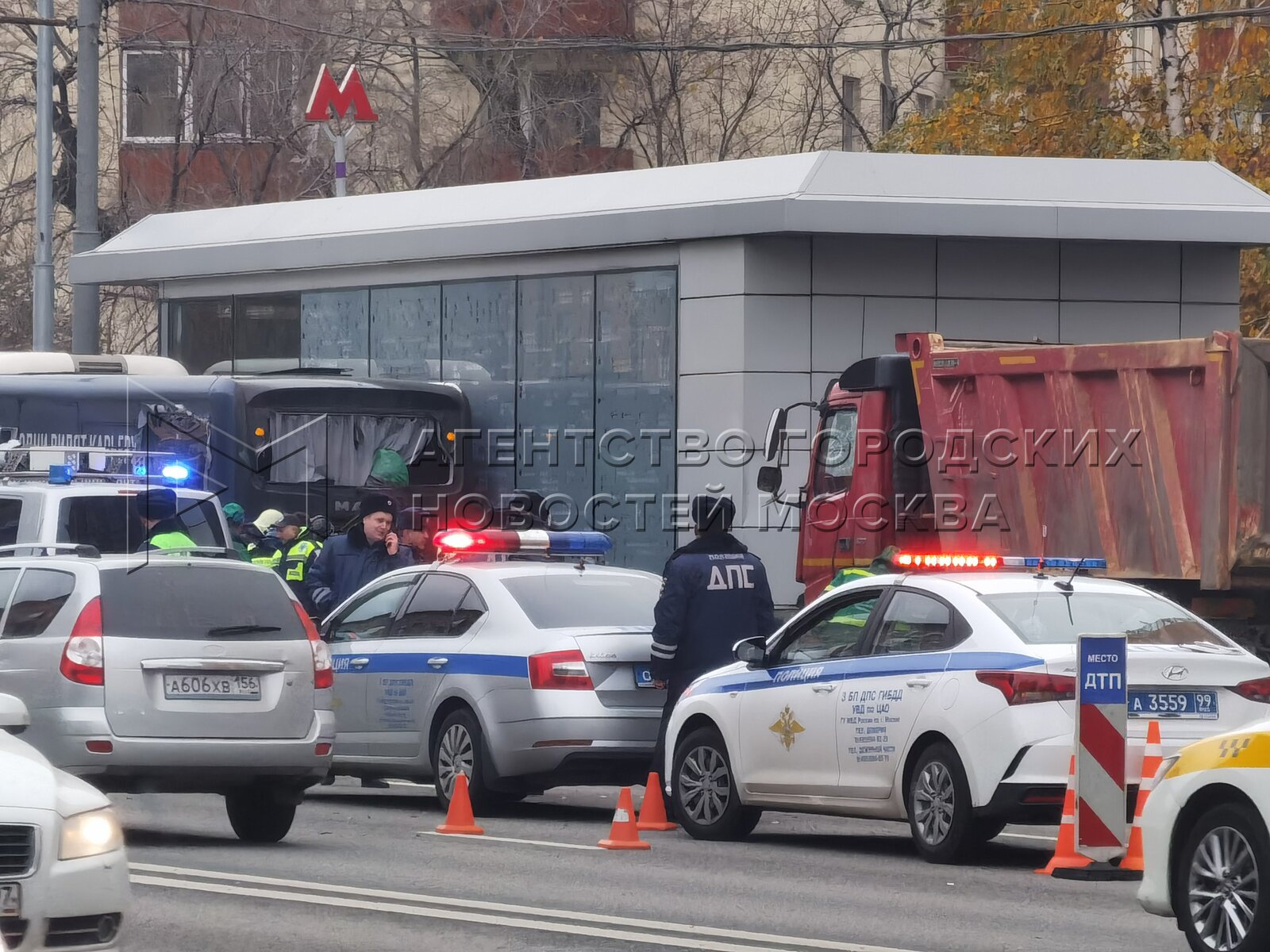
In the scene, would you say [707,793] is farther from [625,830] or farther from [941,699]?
[941,699]

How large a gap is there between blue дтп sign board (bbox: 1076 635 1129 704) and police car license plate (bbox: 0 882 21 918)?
482 centimetres

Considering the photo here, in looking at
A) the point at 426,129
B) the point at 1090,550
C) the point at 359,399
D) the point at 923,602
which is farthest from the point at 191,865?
the point at 426,129

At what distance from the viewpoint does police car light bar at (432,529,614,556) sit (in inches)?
544

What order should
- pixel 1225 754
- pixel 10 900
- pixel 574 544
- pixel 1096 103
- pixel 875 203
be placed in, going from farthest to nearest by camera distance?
pixel 1096 103
pixel 875 203
pixel 574 544
pixel 1225 754
pixel 10 900

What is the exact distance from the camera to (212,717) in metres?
11.0

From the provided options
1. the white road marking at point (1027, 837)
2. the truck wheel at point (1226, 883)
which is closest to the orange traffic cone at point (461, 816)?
the white road marking at point (1027, 837)

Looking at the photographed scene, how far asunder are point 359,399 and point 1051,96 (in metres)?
10.1

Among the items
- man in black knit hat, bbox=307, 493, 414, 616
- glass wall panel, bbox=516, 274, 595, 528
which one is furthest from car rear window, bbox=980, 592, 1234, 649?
glass wall panel, bbox=516, 274, 595, 528

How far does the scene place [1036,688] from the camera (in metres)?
10.3

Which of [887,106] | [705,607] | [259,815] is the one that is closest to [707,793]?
[705,607]

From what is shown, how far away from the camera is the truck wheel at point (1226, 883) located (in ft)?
24.3

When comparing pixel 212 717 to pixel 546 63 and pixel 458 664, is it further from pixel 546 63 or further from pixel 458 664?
pixel 546 63

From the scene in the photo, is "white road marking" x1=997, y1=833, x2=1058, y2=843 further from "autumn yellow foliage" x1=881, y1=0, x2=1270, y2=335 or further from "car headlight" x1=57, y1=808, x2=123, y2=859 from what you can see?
"autumn yellow foliage" x1=881, y1=0, x2=1270, y2=335

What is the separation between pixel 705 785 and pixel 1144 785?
282 centimetres
